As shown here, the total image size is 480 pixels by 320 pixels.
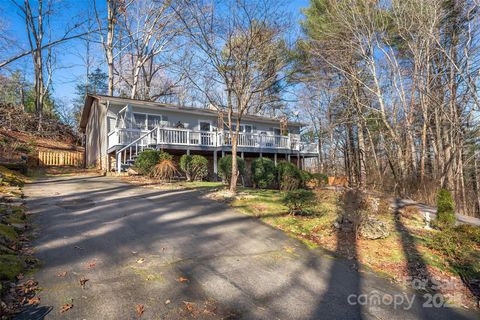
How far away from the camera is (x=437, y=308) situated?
3.61 meters

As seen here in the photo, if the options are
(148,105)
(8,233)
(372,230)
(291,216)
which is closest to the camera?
Result: (8,233)

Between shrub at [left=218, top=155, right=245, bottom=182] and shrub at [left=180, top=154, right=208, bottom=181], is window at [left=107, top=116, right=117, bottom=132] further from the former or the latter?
shrub at [left=218, top=155, right=245, bottom=182]

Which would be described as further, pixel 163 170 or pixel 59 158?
pixel 59 158

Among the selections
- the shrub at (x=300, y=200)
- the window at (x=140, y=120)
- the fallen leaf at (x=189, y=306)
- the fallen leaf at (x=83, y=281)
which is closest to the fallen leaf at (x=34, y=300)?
the fallen leaf at (x=83, y=281)

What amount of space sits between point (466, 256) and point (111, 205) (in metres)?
7.49

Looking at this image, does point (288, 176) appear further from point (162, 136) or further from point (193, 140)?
point (162, 136)

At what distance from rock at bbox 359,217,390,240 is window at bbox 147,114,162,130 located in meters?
14.4

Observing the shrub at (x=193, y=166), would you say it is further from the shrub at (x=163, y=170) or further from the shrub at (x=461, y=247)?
the shrub at (x=461, y=247)

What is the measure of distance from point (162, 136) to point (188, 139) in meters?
1.41

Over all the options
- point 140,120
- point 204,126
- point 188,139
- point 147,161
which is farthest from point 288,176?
point 140,120

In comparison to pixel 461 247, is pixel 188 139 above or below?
above

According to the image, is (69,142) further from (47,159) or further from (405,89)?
(405,89)

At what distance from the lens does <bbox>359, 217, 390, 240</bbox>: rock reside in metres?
5.73

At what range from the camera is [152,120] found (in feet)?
58.1
